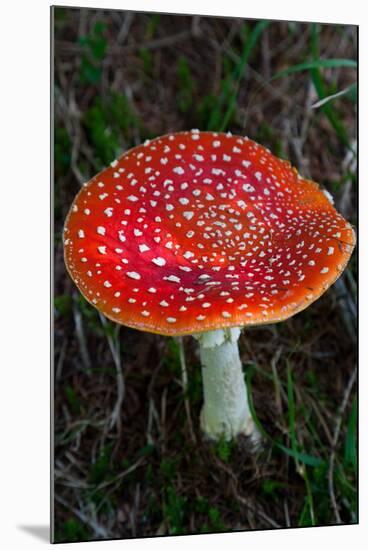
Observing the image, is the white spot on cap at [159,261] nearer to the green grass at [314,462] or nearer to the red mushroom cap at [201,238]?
the red mushroom cap at [201,238]

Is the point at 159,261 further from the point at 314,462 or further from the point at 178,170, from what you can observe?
the point at 314,462

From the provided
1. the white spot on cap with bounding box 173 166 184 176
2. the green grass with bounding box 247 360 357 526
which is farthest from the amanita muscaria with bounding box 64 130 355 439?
the green grass with bounding box 247 360 357 526

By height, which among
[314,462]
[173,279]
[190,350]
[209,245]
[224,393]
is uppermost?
[209,245]

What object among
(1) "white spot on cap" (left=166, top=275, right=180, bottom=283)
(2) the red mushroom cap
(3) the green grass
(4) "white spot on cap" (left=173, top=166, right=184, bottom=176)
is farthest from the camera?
(3) the green grass

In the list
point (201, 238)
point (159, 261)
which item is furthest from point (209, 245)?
point (159, 261)

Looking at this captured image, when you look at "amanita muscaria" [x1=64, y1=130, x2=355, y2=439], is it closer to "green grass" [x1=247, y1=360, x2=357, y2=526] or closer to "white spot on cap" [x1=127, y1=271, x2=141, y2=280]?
"white spot on cap" [x1=127, y1=271, x2=141, y2=280]

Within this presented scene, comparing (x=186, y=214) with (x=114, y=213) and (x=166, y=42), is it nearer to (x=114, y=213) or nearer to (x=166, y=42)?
(x=114, y=213)
